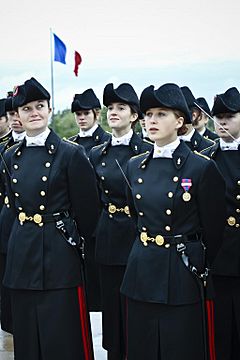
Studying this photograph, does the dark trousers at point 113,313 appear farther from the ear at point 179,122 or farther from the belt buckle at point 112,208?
the ear at point 179,122

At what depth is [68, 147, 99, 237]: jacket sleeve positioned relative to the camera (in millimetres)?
4270

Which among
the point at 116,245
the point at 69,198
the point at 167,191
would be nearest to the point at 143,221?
the point at 167,191

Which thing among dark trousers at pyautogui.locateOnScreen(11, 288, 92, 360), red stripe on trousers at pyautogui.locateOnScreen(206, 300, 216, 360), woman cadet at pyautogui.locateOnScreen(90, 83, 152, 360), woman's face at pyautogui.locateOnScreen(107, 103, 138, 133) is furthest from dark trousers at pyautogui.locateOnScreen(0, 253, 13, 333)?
red stripe on trousers at pyautogui.locateOnScreen(206, 300, 216, 360)

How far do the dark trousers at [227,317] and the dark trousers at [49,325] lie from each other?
0.98 metres

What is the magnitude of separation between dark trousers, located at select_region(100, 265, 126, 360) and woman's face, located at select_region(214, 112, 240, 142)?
1267mm

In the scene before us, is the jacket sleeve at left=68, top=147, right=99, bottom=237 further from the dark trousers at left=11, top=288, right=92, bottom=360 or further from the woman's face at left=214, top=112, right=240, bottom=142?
the woman's face at left=214, top=112, right=240, bottom=142

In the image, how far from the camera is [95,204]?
444 centimetres

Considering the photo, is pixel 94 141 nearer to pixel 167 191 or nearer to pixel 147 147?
pixel 147 147

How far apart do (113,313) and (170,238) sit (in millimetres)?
1674

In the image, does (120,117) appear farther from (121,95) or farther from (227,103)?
(227,103)

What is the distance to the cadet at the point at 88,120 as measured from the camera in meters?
7.07

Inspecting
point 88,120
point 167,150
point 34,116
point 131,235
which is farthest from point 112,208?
point 88,120

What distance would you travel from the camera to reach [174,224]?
377 cm

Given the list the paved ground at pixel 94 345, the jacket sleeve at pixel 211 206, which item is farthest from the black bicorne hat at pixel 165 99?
the paved ground at pixel 94 345
